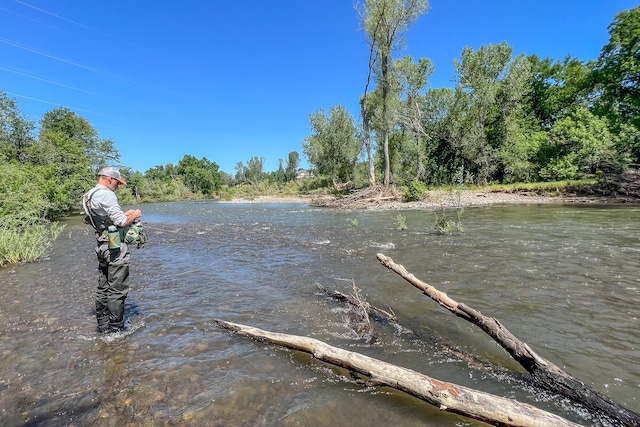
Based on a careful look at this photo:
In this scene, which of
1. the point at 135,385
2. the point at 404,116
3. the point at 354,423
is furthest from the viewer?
the point at 404,116

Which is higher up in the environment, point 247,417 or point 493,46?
point 493,46

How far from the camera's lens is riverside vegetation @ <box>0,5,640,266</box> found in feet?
91.7

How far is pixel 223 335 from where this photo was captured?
190 inches

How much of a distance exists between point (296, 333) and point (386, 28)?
113 feet

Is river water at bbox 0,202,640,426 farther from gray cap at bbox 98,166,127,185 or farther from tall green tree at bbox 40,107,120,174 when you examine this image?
tall green tree at bbox 40,107,120,174

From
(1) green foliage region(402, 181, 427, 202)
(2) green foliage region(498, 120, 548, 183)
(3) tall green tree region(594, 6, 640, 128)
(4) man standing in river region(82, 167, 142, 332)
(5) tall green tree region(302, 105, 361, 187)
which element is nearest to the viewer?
(4) man standing in river region(82, 167, 142, 332)

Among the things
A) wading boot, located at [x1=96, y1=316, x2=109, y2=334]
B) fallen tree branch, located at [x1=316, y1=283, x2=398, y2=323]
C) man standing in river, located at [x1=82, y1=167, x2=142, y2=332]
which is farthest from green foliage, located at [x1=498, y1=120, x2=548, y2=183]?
wading boot, located at [x1=96, y1=316, x2=109, y2=334]

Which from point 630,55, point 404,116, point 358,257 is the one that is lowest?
point 358,257

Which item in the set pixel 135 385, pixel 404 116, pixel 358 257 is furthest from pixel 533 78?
pixel 135 385

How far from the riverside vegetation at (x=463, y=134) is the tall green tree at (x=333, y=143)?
0.53 ft

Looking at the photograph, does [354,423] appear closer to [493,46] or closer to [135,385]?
[135,385]

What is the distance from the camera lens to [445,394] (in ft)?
9.11

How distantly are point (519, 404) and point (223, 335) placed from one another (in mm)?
3861

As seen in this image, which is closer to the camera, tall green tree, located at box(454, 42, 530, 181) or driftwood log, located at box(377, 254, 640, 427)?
driftwood log, located at box(377, 254, 640, 427)
